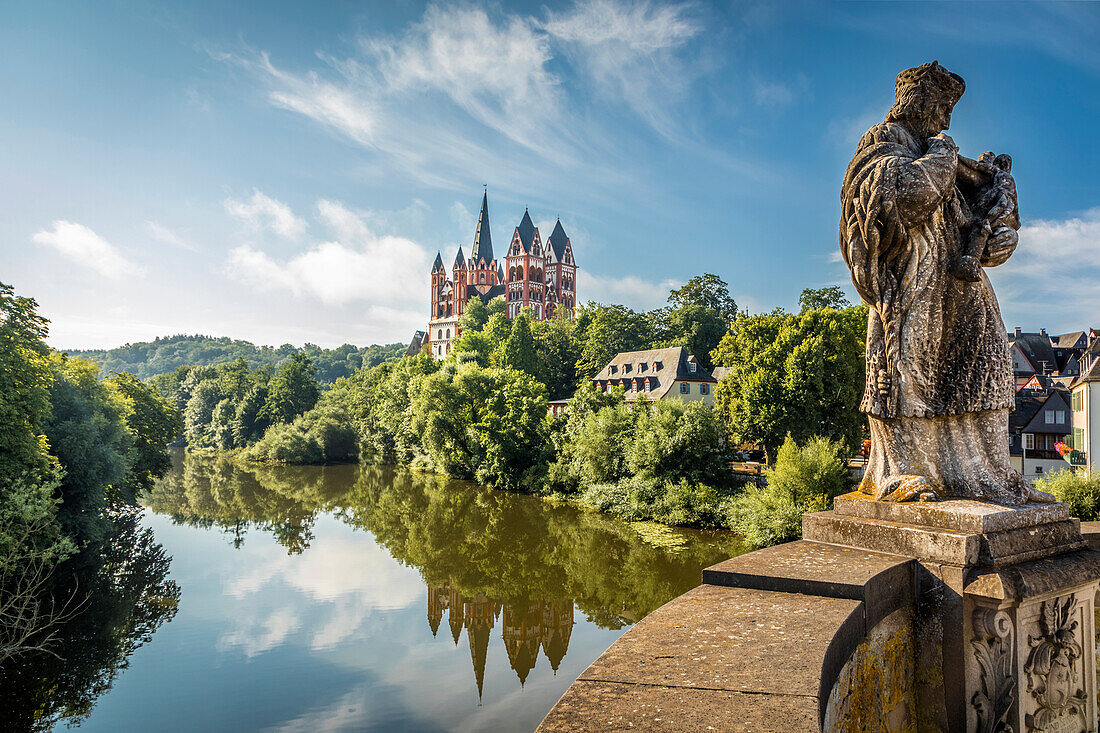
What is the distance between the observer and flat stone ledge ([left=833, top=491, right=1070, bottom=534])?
345 centimetres

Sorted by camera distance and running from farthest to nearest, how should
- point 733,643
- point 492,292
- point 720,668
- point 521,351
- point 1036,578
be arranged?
point 492,292 → point 521,351 → point 1036,578 → point 733,643 → point 720,668

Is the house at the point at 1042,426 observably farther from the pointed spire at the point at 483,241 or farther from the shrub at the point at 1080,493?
the pointed spire at the point at 483,241

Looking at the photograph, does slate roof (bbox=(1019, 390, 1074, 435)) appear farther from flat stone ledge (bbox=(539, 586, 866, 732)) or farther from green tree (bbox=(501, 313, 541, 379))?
flat stone ledge (bbox=(539, 586, 866, 732))

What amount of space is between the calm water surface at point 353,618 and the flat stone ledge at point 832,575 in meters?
9.88

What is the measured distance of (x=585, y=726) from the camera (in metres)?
1.99

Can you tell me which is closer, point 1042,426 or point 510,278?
point 1042,426

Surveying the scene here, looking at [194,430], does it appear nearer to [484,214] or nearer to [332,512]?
[332,512]

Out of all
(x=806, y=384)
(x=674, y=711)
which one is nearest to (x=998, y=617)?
(x=674, y=711)

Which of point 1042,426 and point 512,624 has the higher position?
point 1042,426

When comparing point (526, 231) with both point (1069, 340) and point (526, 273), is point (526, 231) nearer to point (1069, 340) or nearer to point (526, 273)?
point (526, 273)

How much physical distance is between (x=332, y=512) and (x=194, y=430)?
4866 centimetres

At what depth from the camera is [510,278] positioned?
113750 mm

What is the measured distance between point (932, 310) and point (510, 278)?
111046mm

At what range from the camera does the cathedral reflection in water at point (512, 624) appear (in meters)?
15.1
